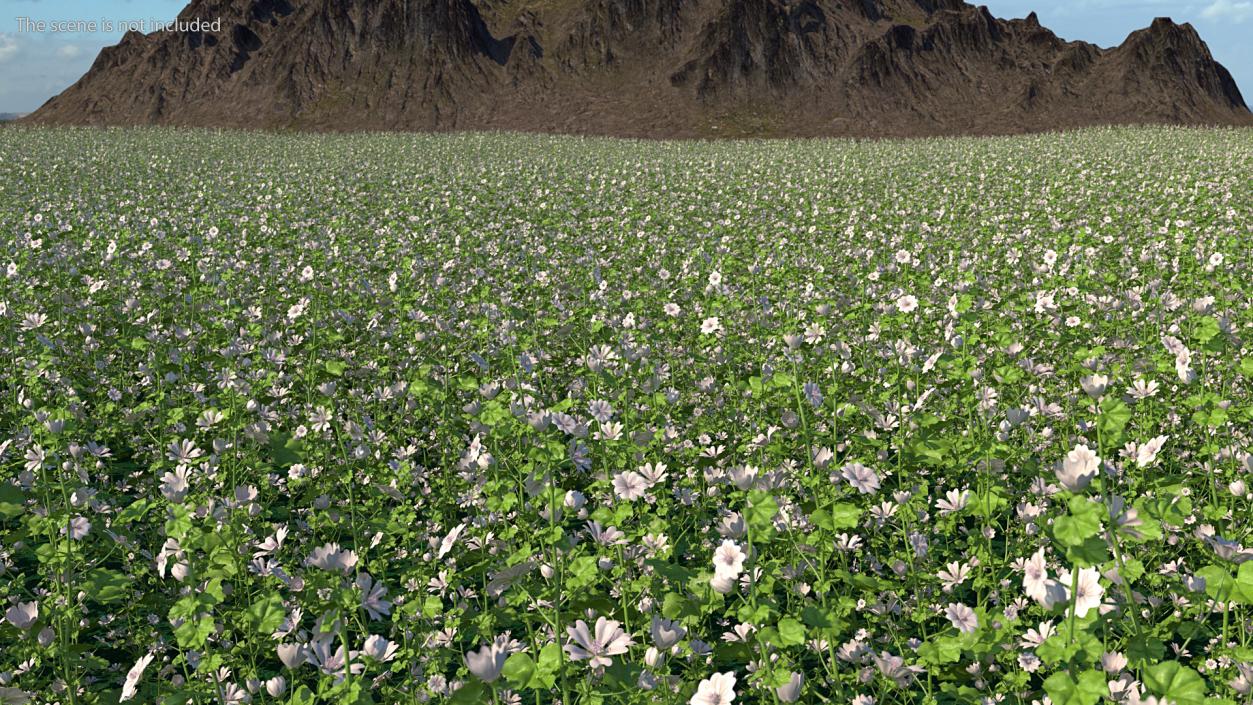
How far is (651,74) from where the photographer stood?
64500mm

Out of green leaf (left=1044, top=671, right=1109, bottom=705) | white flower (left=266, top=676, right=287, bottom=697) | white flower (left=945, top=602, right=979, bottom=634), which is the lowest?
white flower (left=266, top=676, right=287, bottom=697)

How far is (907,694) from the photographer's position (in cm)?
352

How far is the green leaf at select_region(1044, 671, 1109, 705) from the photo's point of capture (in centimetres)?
228

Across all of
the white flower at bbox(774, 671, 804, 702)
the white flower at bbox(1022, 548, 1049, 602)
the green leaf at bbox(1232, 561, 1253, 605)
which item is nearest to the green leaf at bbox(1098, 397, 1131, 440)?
the green leaf at bbox(1232, 561, 1253, 605)

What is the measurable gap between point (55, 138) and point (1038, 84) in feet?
223

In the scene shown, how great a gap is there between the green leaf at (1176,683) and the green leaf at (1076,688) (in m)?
0.14

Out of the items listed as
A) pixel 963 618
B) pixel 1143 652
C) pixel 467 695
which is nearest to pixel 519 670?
pixel 467 695

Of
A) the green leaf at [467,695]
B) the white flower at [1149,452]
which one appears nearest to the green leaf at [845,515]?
the white flower at [1149,452]

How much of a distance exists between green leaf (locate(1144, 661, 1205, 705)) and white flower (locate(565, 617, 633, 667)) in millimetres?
1613

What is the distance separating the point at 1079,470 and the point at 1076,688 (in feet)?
2.31

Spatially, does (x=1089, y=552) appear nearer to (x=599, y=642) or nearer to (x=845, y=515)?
(x=845, y=515)

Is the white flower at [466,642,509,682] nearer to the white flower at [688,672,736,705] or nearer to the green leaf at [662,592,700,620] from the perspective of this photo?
the white flower at [688,672,736,705]

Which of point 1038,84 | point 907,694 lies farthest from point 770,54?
point 907,694

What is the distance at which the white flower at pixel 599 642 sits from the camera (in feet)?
8.84
